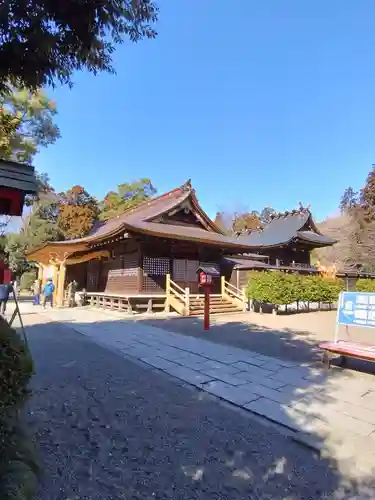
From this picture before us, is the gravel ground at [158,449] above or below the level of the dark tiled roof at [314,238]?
below

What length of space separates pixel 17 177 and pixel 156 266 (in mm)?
11867

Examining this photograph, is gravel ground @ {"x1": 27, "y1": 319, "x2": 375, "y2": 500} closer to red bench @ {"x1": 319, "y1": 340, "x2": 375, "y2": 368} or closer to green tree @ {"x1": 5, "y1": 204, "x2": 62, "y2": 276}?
red bench @ {"x1": 319, "y1": 340, "x2": 375, "y2": 368}

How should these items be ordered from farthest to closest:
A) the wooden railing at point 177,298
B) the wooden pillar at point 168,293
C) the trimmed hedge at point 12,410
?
the wooden pillar at point 168,293 < the wooden railing at point 177,298 < the trimmed hedge at point 12,410

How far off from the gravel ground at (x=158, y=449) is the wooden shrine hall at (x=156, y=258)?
940cm

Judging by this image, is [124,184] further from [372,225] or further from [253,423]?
[253,423]

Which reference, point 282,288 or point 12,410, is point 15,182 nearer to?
point 12,410

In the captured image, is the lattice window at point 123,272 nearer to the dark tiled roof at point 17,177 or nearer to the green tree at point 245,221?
the dark tiled roof at point 17,177

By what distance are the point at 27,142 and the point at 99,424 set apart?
24.5m

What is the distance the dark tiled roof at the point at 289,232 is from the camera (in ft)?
88.9

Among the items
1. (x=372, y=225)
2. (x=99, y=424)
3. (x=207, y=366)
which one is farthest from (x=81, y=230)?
(x=372, y=225)

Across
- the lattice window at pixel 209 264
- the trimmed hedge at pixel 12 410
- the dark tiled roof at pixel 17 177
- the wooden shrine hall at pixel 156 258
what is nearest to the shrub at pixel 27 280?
the wooden shrine hall at pixel 156 258

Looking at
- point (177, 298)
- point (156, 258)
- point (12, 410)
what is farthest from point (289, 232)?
point (12, 410)

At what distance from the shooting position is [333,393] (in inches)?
178

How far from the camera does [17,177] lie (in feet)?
11.6
